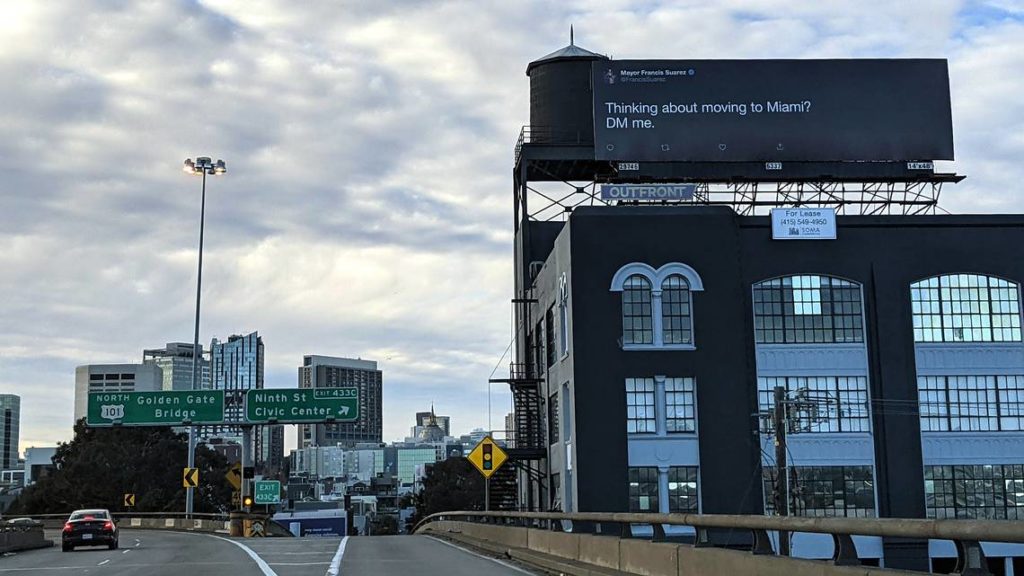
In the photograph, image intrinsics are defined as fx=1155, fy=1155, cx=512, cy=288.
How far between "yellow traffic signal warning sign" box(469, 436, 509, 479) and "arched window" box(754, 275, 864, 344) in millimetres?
18364

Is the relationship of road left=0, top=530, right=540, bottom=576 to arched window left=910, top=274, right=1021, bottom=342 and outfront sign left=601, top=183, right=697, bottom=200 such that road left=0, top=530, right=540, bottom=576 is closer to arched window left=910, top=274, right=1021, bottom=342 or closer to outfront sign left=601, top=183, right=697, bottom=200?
outfront sign left=601, top=183, right=697, bottom=200

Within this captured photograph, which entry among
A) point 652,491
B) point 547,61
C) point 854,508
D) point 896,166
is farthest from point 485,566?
point 547,61

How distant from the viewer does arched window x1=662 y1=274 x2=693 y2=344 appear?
4803cm

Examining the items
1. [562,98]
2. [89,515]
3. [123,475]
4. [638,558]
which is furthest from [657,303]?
[123,475]

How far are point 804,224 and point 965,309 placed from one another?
25.6ft

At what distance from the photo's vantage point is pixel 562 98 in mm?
62500

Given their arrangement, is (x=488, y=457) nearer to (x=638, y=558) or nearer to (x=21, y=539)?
(x=21, y=539)

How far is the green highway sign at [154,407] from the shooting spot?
59.0m

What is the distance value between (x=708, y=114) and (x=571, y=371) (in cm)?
1546

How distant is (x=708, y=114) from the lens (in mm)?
55219

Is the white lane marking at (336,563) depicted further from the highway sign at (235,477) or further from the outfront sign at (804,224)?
the outfront sign at (804,224)

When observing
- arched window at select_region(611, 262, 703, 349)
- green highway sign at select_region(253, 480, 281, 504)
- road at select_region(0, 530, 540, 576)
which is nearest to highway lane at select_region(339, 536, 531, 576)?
road at select_region(0, 530, 540, 576)

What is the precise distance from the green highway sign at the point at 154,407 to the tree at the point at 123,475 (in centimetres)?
3496

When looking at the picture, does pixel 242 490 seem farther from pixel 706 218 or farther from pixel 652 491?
pixel 706 218
